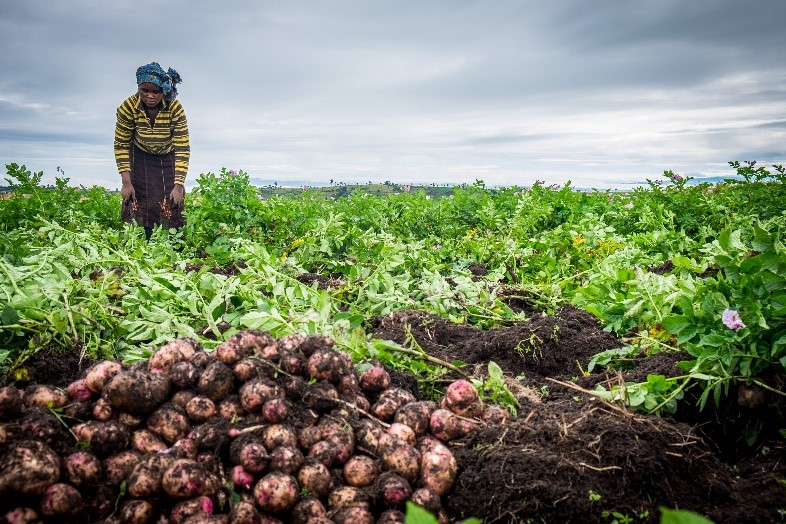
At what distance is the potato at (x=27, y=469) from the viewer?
74.8 inches

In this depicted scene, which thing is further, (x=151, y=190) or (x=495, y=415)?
(x=151, y=190)

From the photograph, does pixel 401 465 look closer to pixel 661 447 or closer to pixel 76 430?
pixel 661 447

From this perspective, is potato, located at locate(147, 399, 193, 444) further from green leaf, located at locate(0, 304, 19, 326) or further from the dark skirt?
the dark skirt

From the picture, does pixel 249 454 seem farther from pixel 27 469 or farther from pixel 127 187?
pixel 127 187

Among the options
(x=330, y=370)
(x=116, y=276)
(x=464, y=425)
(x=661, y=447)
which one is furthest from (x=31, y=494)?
(x=116, y=276)

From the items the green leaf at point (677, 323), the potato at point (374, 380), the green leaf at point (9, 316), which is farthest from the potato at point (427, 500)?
the green leaf at point (9, 316)

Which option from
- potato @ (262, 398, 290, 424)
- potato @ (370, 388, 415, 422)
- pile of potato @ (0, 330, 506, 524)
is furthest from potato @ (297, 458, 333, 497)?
potato @ (370, 388, 415, 422)

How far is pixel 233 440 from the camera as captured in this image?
223 cm

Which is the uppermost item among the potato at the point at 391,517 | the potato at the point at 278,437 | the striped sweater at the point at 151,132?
the striped sweater at the point at 151,132

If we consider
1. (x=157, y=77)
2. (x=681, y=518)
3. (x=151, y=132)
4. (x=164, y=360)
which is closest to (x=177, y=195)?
(x=151, y=132)

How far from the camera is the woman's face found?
913 centimetres

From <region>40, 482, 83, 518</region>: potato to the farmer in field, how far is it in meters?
7.99

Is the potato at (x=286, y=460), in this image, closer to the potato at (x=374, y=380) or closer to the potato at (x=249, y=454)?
the potato at (x=249, y=454)

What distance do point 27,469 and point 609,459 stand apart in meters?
2.23
